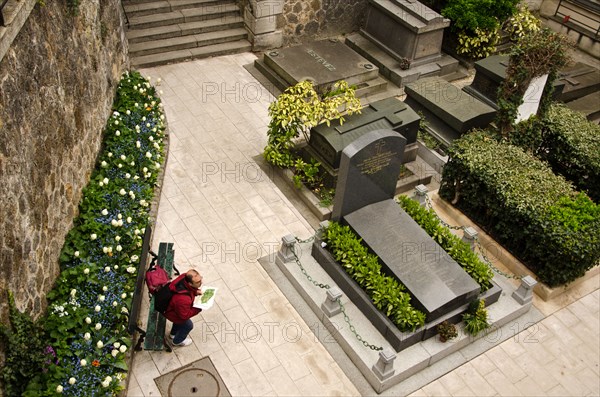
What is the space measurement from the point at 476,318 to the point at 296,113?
14.0ft

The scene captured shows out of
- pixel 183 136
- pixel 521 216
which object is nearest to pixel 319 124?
pixel 183 136

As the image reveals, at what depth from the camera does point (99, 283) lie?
25.4ft

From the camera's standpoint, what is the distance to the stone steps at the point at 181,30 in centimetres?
1291

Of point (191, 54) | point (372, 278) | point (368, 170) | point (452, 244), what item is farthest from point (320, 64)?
point (372, 278)

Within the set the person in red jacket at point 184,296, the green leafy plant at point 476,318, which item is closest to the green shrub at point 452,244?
the green leafy plant at point 476,318

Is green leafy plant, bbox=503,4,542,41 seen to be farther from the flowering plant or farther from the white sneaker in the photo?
the white sneaker

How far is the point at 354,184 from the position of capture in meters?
8.56

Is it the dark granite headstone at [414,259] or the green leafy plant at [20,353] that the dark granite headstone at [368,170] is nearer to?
the dark granite headstone at [414,259]

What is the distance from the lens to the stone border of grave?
25.1 ft

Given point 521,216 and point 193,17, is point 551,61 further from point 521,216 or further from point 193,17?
point 193,17

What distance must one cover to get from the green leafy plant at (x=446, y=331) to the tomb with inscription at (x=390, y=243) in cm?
8

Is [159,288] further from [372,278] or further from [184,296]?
[372,278]

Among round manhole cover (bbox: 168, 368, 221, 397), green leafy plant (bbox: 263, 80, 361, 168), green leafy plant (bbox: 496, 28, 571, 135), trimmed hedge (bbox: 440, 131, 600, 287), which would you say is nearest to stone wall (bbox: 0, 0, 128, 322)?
Answer: round manhole cover (bbox: 168, 368, 221, 397)

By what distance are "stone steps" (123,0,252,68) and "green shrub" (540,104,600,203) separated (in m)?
6.69
